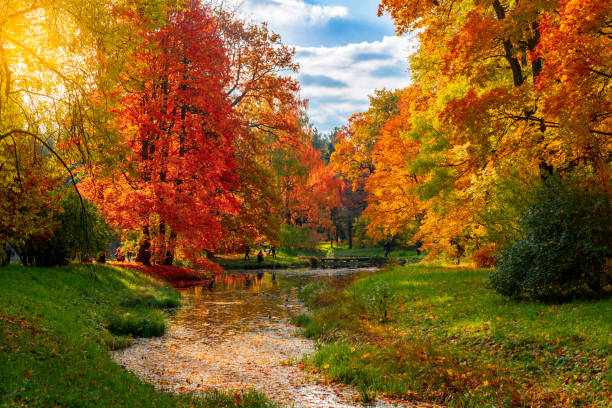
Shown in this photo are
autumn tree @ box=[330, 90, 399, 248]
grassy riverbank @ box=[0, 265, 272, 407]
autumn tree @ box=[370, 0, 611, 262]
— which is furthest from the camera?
autumn tree @ box=[330, 90, 399, 248]

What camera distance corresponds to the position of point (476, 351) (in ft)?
29.7

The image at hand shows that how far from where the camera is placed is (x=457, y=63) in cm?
1493

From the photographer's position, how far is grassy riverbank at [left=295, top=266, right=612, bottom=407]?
7.13 m

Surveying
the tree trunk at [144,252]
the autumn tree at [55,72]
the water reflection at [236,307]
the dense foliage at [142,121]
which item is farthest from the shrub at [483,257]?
the autumn tree at [55,72]

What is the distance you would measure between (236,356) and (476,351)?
5.34 m

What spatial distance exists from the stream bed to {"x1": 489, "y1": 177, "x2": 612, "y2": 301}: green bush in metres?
5.70

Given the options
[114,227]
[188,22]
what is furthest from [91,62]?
[188,22]

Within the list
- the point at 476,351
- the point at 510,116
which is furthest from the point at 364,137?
the point at 476,351

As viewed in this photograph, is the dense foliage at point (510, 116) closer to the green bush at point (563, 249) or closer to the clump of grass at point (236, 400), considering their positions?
the green bush at point (563, 249)

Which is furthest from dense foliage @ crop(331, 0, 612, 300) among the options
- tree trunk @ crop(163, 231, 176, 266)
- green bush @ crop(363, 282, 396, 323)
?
tree trunk @ crop(163, 231, 176, 266)

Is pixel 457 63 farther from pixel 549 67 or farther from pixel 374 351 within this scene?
pixel 374 351

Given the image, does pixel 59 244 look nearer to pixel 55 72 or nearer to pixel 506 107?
pixel 55 72

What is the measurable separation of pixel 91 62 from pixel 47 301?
6612mm

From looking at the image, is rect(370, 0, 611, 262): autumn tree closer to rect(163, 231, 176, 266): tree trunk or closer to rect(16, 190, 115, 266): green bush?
rect(163, 231, 176, 266): tree trunk
